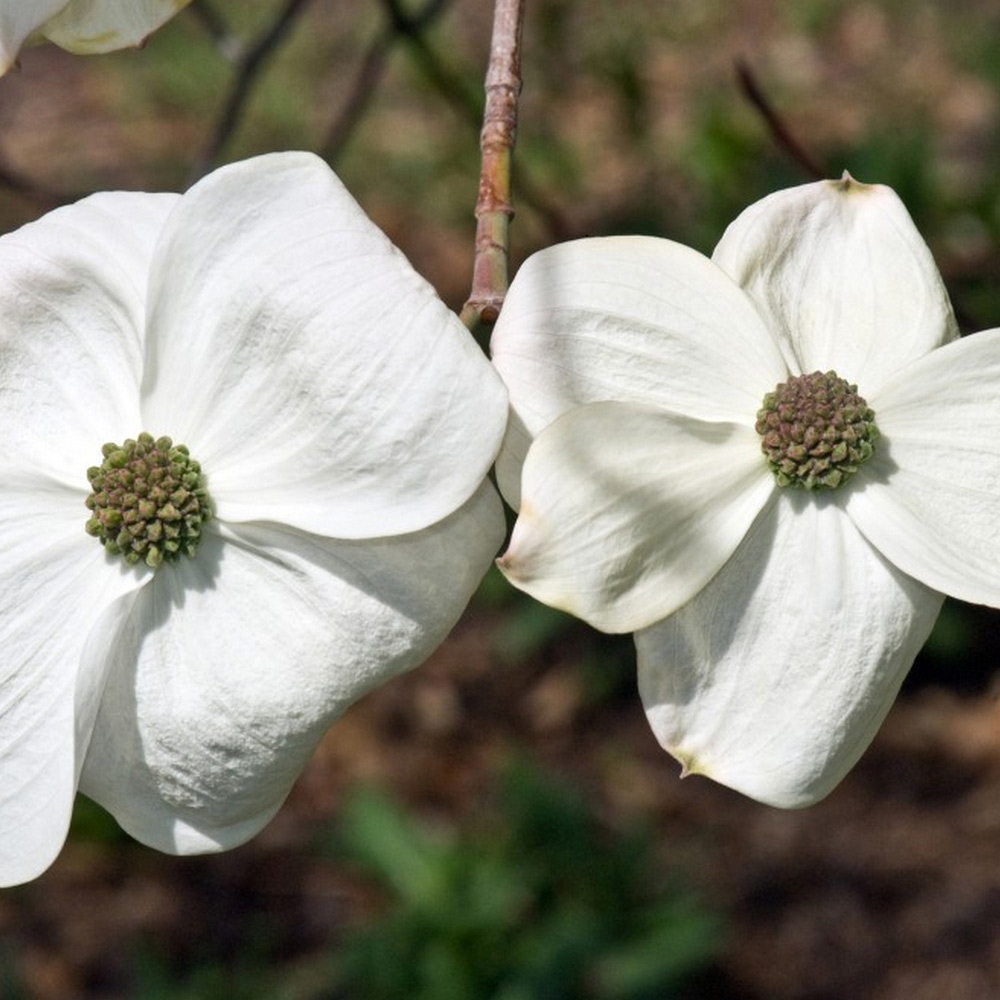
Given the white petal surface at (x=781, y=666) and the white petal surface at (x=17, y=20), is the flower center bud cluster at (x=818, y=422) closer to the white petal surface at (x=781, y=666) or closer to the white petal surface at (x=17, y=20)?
the white petal surface at (x=781, y=666)

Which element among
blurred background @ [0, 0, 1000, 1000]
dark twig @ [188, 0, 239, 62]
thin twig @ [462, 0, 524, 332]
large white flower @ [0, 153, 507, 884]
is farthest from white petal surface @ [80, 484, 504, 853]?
dark twig @ [188, 0, 239, 62]

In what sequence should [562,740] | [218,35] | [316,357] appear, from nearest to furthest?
[316,357] → [218,35] → [562,740]

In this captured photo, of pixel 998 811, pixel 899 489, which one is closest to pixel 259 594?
pixel 899 489

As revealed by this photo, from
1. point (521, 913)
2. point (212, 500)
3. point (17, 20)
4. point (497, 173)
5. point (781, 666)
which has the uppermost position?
point (17, 20)

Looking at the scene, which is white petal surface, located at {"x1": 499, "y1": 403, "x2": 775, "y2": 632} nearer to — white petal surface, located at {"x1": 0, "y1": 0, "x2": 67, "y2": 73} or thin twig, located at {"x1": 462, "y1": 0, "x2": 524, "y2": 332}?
thin twig, located at {"x1": 462, "y1": 0, "x2": 524, "y2": 332}

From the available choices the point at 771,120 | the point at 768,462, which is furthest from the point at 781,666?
the point at 771,120

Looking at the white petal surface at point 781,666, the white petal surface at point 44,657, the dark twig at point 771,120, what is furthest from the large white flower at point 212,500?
the dark twig at point 771,120

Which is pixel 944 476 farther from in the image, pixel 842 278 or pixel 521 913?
pixel 521 913
